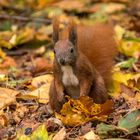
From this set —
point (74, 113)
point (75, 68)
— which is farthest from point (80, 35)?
point (74, 113)

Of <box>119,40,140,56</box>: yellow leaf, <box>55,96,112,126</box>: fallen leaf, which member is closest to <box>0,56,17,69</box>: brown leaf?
<box>119,40,140,56</box>: yellow leaf

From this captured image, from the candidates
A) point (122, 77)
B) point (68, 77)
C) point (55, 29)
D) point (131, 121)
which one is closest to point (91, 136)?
point (131, 121)

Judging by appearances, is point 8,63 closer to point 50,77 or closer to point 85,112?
point 50,77

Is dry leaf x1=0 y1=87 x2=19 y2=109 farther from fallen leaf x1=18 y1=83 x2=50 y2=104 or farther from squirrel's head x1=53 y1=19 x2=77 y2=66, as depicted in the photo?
squirrel's head x1=53 y1=19 x2=77 y2=66

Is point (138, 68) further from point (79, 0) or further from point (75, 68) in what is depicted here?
point (79, 0)

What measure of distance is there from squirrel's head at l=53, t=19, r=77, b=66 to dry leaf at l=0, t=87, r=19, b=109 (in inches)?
21.7

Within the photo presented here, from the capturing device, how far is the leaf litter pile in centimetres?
409

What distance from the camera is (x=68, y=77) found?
4.62 metres

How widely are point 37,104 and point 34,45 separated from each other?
226 centimetres

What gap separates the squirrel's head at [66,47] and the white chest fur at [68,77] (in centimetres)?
6

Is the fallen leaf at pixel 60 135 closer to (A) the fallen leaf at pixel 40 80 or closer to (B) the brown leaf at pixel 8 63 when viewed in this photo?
(A) the fallen leaf at pixel 40 80

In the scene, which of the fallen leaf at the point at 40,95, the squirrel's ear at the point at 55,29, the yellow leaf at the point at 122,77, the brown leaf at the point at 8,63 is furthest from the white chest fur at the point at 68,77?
the brown leaf at the point at 8,63

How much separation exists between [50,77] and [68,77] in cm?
96

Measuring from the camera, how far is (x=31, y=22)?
8203 mm
